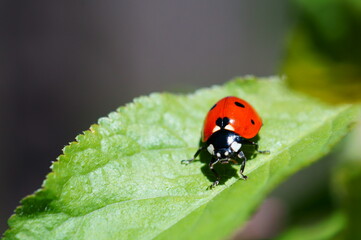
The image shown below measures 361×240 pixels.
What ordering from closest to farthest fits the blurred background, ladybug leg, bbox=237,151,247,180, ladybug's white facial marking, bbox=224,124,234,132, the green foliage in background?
the green foliage in background, ladybug leg, bbox=237,151,247,180, ladybug's white facial marking, bbox=224,124,234,132, the blurred background

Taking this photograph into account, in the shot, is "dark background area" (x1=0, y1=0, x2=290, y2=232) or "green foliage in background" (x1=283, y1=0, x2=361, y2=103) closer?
"green foliage in background" (x1=283, y1=0, x2=361, y2=103)

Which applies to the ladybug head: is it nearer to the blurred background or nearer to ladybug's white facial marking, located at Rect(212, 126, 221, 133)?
ladybug's white facial marking, located at Rect(212, 126, 221, 133)

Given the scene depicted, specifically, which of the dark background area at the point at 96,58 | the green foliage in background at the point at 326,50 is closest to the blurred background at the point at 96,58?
the dark background area at the point at 96,58

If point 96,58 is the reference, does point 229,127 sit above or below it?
below

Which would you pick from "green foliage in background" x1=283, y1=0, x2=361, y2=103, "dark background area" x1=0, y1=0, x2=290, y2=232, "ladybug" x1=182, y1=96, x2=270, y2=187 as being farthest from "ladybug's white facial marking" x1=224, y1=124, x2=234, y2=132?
"dark background area" x1=0, y1=0, x2=290, y2=232

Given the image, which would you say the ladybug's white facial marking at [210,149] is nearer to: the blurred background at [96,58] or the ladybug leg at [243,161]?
the ladybug leg at [243,161]

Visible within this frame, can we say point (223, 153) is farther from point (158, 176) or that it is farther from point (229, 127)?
point (158, 176)

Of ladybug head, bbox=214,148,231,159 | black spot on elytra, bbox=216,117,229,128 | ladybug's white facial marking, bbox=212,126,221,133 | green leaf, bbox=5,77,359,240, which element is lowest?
green leaf, bbox=5,77,359,240

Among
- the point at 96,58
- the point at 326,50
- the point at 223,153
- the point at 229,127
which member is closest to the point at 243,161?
the point at 223,153
